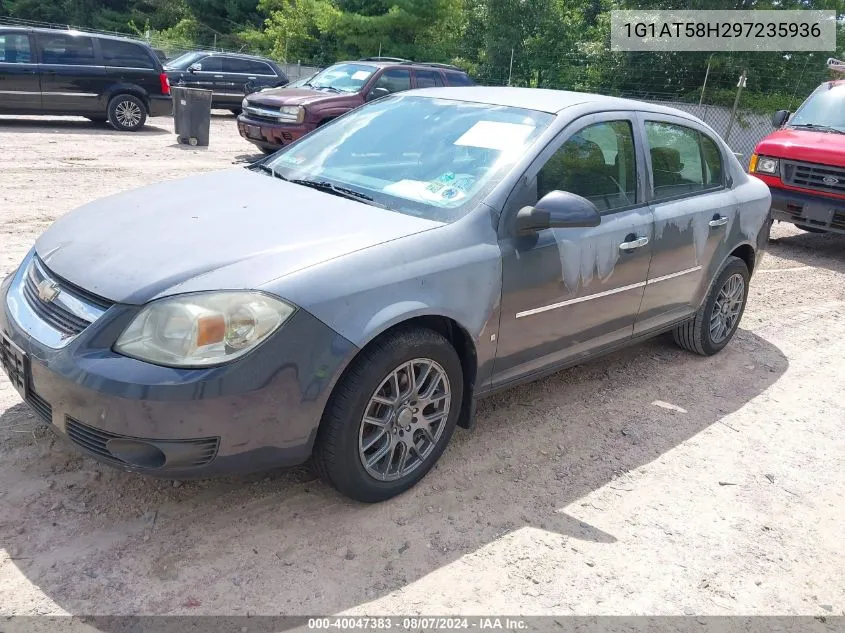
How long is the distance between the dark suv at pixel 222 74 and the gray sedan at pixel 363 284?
15.2 m

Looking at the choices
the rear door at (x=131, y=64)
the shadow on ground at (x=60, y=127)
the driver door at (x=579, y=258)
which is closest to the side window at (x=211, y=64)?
the shadow on ground at (x=60, y=127)

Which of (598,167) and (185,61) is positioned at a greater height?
(185,61)

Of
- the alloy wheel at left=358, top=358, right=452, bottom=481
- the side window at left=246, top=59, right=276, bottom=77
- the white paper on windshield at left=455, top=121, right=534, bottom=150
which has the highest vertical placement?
the side window at left=246, top=59, right=276, bottom=77

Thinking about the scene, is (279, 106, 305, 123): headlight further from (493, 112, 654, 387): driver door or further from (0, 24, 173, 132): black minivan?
(493, 112, 654, 387): driver door

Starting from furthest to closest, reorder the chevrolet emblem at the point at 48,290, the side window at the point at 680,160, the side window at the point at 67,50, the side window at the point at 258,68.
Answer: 1. the side window at the point at 258,68
2. the side window at the point at 67,50
3. the side window at the point at 680,160
4. the chevrolet emblem at the point at 48,290

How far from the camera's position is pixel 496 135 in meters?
3.84

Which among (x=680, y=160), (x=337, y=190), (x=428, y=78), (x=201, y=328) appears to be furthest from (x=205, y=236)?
(x=428, y=78)

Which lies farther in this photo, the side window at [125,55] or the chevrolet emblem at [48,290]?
the side window at [125,55]

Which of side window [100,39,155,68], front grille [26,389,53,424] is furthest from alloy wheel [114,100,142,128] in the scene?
front grille [26,389,53,424]

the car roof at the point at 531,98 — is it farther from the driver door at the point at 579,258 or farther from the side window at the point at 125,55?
the side window at the point at 125,55

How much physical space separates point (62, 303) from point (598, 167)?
2699 millimetres

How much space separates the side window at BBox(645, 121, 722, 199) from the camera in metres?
4.48

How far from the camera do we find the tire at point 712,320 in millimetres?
5195

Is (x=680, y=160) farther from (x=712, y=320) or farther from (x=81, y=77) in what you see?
(x=81, y=77)
